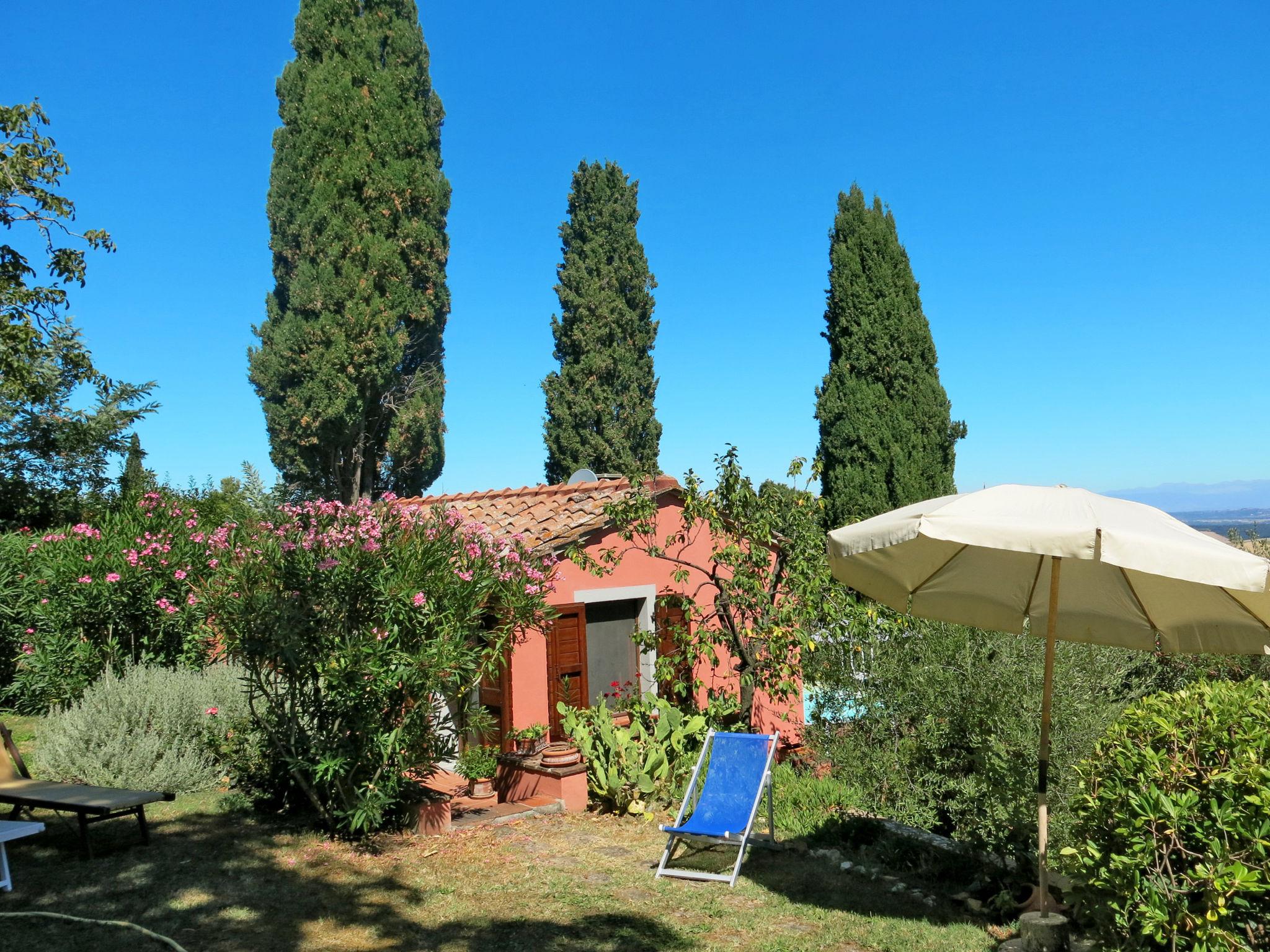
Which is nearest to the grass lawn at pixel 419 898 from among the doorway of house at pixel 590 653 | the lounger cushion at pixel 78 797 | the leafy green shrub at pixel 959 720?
the lounger cushion at pixel 78 797

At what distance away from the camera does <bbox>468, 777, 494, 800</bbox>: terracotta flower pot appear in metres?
9.31

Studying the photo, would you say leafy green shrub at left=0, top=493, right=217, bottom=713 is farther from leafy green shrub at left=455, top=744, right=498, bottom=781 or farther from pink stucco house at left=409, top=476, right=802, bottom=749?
leafy green shrub at left=455, top=744, right=498, bottom=781

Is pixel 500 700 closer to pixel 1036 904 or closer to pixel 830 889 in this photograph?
pixel 830 889

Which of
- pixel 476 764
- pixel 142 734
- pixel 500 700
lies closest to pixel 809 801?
pixel 476 764

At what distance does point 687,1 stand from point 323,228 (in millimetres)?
11446

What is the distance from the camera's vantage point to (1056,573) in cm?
488

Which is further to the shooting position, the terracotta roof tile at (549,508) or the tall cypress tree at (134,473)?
the tall cypress tree at (134,473)

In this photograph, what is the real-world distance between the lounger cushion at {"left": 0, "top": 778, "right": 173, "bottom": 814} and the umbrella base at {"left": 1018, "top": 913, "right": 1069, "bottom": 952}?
18.3 feet

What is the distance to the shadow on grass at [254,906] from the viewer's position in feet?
17.3

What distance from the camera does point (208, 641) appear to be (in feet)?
34.8

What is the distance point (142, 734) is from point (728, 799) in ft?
18.5

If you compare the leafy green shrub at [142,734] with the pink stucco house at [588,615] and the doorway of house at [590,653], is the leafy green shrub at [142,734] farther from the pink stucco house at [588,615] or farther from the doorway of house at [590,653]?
the doorway of house at [590,653]

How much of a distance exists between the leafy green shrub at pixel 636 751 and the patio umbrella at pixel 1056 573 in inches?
169

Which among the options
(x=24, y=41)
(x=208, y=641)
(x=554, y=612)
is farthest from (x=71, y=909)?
(x=24, y=41)
